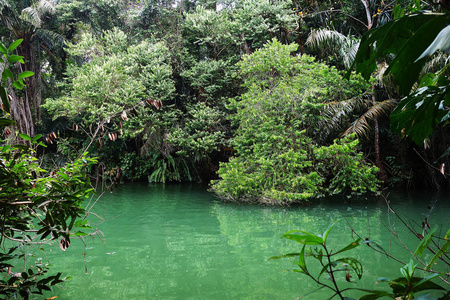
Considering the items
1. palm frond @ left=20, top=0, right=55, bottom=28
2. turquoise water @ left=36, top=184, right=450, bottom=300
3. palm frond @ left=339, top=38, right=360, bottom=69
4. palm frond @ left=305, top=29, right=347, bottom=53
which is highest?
palm frond @ left=20, top=0, right=55, bottom=28

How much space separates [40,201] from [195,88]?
38.8ft

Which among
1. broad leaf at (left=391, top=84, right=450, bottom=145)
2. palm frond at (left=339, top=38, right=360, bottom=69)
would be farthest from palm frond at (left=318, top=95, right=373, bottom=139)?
broad leaf at (left=391, top=84, right=450, bottom=145)

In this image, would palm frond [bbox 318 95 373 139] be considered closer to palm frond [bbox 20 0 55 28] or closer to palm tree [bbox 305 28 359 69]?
palm tree [bbox 305 28 359 69]

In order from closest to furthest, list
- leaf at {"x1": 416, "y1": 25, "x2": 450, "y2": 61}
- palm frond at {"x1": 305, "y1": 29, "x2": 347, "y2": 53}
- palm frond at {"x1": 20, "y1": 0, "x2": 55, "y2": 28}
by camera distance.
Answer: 1. leaf at {"x1": 416, "y1": 25, "x2": 450, "y2": 61}
2. palm frond at {"x1": 305, "y1": 29, "x2": 347, "y2": 53}
3. palm frond at {"x1": 20, "y1": 0, "x2": 55, "y2": 28}

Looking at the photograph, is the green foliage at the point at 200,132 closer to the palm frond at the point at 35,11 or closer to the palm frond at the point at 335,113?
the palm frond at the point at 335,113

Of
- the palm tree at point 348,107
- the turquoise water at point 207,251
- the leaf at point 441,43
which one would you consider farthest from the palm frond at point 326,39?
the leaf at point 441,43

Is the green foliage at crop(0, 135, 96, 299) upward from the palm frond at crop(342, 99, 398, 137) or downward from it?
downward

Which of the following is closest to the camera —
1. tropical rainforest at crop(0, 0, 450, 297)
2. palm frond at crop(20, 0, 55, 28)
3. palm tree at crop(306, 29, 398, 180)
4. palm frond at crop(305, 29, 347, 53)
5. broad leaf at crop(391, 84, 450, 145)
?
broad leaf at crop(391, 84, 450, 145)

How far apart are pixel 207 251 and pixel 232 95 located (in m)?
9.38

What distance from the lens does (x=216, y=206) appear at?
8898 millimetres

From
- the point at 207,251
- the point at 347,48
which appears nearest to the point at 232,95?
the point at 347,48

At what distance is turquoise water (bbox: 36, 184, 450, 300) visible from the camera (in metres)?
3.44

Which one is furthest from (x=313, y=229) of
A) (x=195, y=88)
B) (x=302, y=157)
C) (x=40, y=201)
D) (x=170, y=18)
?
(x=170, y=18)

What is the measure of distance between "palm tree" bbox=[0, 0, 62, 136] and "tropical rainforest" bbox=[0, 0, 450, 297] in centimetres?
6
